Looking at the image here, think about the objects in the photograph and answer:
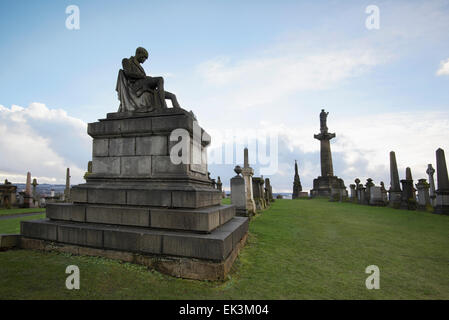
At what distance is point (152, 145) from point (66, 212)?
7.66 ft

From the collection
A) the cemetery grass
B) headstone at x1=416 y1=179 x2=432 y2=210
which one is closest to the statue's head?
the cemetery grass

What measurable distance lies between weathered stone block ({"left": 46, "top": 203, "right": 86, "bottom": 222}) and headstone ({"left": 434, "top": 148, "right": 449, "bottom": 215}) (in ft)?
57.1

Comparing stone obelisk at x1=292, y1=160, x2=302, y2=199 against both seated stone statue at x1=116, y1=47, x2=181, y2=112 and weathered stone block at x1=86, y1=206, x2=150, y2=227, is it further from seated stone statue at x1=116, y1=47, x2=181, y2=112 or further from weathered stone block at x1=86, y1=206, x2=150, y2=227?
weathered stone block at x1=86, y1=206, x2=150, y2=227

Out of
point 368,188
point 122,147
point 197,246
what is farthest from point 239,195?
point 368,188

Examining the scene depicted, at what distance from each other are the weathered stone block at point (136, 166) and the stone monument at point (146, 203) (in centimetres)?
2

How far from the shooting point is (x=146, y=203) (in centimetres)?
434

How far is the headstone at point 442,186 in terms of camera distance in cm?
1245

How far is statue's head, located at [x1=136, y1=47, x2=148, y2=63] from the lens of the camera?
5.70 meters

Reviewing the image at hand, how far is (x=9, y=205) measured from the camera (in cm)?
1978

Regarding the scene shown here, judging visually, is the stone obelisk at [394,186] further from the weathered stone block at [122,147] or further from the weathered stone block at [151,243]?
the weathered stone block at [122,147]

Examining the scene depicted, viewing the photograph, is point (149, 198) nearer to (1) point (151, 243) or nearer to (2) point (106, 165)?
(1) point (151, 243)

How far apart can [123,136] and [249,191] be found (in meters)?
8.30
